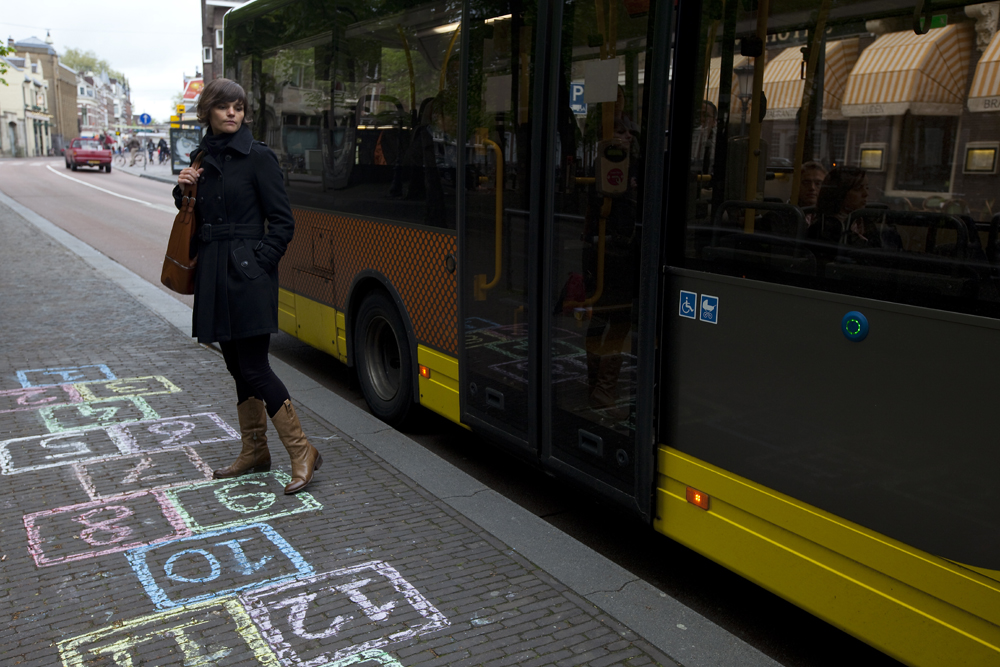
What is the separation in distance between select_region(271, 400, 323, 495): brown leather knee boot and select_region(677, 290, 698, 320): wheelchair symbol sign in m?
2.31

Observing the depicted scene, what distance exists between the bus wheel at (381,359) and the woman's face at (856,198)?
3.35 metres

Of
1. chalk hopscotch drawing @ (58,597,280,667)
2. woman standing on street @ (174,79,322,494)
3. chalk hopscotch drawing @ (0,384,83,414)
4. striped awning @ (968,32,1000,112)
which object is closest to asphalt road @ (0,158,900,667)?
chalk hopscotch drawing @ (58,597,280,667)

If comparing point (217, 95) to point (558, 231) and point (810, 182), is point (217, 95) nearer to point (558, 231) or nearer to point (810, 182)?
point (558, 231)

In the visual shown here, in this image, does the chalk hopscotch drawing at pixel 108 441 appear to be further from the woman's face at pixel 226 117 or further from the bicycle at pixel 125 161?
the bicycle at pixel 125 161

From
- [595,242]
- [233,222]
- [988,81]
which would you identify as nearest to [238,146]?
[233,222]

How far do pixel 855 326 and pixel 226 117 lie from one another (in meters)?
3.10

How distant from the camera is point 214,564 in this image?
3.70m

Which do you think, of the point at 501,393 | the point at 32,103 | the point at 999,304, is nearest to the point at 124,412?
the point at 501,393

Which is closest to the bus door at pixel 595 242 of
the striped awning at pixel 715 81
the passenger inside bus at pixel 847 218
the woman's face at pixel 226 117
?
the striped awning at pixel 715 81

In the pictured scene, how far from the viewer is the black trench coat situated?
4.27 metres

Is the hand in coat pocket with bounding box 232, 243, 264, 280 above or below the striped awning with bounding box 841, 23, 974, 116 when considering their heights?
below

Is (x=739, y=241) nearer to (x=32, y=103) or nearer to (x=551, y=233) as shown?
(x=551, y=233)

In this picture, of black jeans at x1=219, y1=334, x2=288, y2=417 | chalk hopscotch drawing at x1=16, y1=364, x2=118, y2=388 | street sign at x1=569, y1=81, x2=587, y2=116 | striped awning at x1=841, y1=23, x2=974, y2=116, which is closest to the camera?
striped awning at x1=841, y1=23, x2=974, y2=116

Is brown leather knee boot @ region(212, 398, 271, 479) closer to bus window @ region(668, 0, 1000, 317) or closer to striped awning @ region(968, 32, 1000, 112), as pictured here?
bus window @ region(668, 0, 1000, 317)
